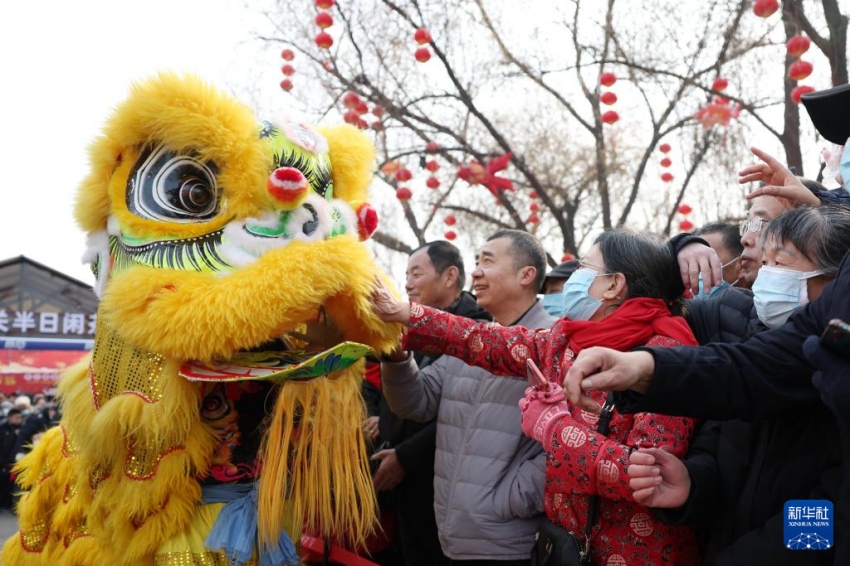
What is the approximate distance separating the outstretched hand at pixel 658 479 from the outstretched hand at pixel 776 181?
3.17ft

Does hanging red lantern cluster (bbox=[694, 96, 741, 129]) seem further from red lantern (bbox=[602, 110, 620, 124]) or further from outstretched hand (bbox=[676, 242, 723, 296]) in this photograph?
outstretched hand (bbox=[676, 242, 723, 296])

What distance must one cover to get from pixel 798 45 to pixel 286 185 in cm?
665

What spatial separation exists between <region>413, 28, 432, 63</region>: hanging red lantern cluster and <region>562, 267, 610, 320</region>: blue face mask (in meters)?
8.61

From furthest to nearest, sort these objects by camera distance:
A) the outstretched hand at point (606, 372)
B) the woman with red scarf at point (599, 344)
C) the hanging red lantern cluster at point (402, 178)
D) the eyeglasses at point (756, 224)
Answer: the hanging red lantern cluster at point (402, 178), the eyeglasses at point (756, 224), the woman with red scarf at point (599, 344), the outstretched hand at point (606, 372)

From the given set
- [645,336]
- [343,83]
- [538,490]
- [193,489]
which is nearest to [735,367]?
[645,336]

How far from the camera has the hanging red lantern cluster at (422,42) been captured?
10586 millimetres

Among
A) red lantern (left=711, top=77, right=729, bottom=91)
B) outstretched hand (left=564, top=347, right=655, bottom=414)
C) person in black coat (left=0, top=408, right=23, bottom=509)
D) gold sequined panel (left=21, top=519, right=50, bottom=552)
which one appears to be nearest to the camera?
outstretched hand (left=564, top=347, right=655, bottom=414)

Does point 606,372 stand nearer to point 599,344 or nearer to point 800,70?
point 599,344

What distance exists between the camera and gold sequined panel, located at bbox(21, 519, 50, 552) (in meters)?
2.85

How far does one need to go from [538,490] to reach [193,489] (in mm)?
1202

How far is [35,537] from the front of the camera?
2.86 metres

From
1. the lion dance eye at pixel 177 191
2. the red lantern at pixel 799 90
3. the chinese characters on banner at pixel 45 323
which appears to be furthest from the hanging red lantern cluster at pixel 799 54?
the chinese characters on banner at pixel 45 323

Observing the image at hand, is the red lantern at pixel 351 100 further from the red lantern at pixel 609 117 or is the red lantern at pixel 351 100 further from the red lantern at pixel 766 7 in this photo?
the red lantern at pixel 766 7

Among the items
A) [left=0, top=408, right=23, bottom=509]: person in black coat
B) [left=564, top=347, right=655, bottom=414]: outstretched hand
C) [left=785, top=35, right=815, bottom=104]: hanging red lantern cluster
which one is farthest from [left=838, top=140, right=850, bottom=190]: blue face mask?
[left=0, top=408, right=23, bottom=509]: person in black coat
